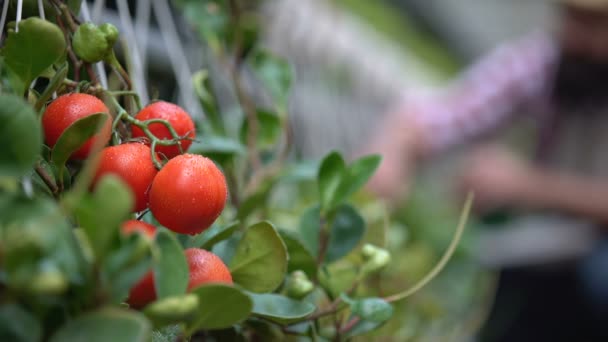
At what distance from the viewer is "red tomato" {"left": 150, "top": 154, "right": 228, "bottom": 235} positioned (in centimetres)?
22

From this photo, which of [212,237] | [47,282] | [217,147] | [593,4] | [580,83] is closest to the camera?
[47,282]

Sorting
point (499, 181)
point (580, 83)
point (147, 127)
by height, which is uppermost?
point (147, 127)

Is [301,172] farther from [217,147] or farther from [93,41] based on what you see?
[93,41]

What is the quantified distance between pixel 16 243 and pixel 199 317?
0.07m

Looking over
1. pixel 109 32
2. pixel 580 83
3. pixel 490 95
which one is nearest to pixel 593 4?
pixel 580 83

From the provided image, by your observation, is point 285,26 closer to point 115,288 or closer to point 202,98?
point 202,98

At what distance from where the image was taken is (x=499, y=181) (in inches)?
62.2

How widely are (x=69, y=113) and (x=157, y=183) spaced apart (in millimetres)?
40

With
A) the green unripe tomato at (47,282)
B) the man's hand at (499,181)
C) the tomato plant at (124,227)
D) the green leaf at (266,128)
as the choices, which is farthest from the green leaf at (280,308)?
the man's hand at (499,181)

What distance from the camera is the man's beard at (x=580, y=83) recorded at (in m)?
1.59

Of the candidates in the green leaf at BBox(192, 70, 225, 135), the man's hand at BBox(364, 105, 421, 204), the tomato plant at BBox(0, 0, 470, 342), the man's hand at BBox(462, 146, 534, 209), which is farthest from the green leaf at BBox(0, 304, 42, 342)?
the man's hand at BBox(462, 146, 534, 209)

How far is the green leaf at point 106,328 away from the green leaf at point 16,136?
1.7 inches

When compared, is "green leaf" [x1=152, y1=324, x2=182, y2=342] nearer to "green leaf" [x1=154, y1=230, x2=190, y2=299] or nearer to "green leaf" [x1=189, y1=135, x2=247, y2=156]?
"green leaf" [x1=154, y1=230, x2=190, y2=299]

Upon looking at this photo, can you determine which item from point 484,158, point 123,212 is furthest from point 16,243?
point 484,158
